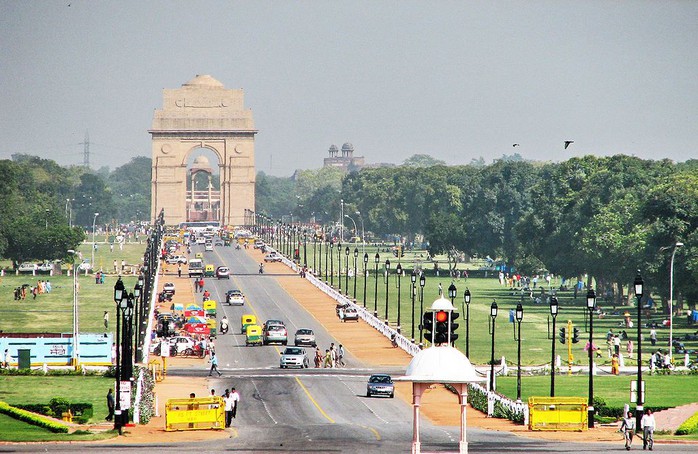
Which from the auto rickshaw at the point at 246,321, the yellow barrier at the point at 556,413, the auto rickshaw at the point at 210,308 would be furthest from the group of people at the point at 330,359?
the yellow barrier at the point at 556,413

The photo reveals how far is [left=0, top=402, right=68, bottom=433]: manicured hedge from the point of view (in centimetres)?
4547

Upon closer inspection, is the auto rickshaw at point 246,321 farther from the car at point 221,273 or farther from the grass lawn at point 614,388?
the car at point 221,273

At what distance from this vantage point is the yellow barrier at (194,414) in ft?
152

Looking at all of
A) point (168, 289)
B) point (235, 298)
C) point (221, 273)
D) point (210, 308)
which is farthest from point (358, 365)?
point (221, 273)

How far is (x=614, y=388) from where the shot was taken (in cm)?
6059

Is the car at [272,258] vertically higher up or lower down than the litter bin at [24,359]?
higher up

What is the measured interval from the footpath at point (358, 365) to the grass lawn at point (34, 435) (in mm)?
792

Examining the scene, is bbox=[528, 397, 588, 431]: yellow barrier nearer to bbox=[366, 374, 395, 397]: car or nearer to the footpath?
the footpath

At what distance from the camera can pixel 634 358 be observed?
75.4 m

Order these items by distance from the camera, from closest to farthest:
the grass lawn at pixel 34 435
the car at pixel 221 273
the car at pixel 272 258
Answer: the grass lawn at pixel 34 435 < the car at pixel 221 273 < the car at pixel 272 258

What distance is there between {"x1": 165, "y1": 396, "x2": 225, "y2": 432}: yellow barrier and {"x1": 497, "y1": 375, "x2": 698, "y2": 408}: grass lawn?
1359 centimetres

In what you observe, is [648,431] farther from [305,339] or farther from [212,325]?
[212,325]

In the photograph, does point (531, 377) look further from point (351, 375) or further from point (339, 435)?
point (339, 435)

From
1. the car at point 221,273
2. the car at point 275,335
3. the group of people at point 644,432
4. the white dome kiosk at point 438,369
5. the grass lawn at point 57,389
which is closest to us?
the white dome kiosk at point 438,369
